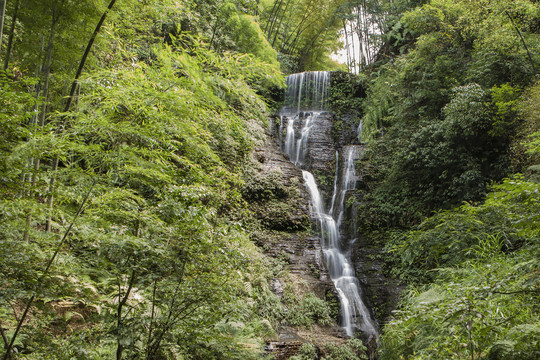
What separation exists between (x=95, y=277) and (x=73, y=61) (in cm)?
305

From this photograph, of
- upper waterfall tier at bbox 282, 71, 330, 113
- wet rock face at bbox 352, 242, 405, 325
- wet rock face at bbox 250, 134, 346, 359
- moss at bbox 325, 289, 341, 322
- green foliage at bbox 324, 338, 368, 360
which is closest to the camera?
green foliage at bbox 324, 338, 368, 360

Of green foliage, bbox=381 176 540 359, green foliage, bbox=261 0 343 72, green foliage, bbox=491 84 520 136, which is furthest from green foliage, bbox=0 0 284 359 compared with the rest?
green foliage, bbox=261 0 343 72

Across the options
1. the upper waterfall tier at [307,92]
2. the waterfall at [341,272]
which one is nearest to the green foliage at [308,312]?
the waterfall at [341,272]

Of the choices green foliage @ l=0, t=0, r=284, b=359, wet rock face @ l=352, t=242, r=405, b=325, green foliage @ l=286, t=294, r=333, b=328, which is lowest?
green foliage @ l=286, t=294, r=333, b=328

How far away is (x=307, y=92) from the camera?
18688 mm

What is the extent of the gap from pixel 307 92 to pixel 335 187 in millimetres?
7635

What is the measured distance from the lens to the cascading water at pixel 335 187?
Result: 349 inches

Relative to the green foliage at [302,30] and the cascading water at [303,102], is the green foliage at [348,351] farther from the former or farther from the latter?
the green foliage at [302,30]

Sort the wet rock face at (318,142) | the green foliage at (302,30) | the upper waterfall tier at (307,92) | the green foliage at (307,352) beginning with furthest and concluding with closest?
the green foliage at (302,30)
the upper waterfall tier at (307,92)
the wet rock face at (318,142)
the green foliage at (307,352)

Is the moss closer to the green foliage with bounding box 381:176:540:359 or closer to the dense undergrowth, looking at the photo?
the dense undergrowth

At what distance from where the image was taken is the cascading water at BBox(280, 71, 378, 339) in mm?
8867

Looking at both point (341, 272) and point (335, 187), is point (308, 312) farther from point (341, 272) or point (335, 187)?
point (335, 187)

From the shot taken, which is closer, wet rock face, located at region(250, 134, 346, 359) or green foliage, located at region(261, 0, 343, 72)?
wet rock face, located at region(250, 134, 346, 359)

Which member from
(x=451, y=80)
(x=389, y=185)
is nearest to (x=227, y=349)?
(x=389, y=185)
